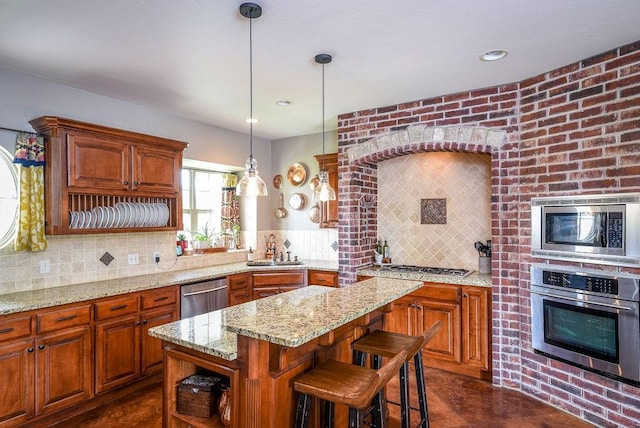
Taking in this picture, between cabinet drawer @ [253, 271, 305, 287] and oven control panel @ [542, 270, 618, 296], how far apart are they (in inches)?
102

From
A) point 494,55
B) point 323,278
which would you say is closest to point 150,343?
point 323,278

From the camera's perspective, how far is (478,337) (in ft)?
11.4

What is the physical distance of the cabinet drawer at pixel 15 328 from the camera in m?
2.50

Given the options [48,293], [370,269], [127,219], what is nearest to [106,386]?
[48,293]

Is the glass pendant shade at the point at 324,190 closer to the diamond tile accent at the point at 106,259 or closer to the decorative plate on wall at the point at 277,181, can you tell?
the diamond tile accent at the point at 106,259

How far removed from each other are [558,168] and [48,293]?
4.20 metres

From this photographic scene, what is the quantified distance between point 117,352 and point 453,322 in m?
3.02

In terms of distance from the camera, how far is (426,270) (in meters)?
4.06

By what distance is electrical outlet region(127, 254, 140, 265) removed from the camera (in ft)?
12.5

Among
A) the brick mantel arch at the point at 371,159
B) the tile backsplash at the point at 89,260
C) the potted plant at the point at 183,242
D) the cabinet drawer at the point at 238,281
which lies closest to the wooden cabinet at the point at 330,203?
the brick mantel arch at the point at 371,159

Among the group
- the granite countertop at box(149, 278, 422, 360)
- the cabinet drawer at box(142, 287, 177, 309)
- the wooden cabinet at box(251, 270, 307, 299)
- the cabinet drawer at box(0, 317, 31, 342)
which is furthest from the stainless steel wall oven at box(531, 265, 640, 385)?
the cabinet drawer at box(0, 317, 31, 342)

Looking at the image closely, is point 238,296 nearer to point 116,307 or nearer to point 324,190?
point 116,307

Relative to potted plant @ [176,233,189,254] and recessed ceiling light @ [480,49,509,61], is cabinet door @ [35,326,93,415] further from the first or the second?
recessed ceiling light @ [480,49,509,61]

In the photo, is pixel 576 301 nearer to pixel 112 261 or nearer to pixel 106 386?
pixel 106 386
